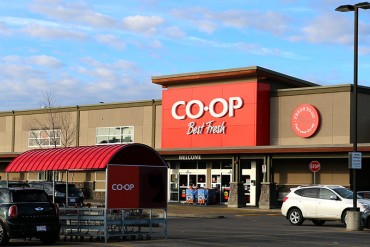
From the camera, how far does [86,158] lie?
21516 mm

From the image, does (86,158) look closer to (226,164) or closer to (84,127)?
(226,164)

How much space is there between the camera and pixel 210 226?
29.3m

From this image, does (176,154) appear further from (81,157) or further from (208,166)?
(81,157)

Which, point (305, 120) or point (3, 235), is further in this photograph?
point (305, 120)

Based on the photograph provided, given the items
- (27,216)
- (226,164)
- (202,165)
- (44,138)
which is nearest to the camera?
(27,216)

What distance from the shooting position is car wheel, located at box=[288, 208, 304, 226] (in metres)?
30.1

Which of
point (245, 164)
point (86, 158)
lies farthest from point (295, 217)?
point (245, 164)

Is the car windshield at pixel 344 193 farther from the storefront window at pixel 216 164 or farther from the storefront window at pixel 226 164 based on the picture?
the storefront window at pixel 216 164

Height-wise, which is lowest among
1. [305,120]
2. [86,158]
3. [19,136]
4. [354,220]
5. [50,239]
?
[50,239]

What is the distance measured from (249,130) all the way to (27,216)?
3088 centimetres

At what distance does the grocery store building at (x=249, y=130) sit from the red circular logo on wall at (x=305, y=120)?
0.22ft

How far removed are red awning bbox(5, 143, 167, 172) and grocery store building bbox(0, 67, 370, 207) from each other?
20.7 meters

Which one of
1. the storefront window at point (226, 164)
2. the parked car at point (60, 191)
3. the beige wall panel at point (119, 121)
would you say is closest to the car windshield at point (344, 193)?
the parked car at point (60, 191)

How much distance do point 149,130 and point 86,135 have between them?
23.2 feet
